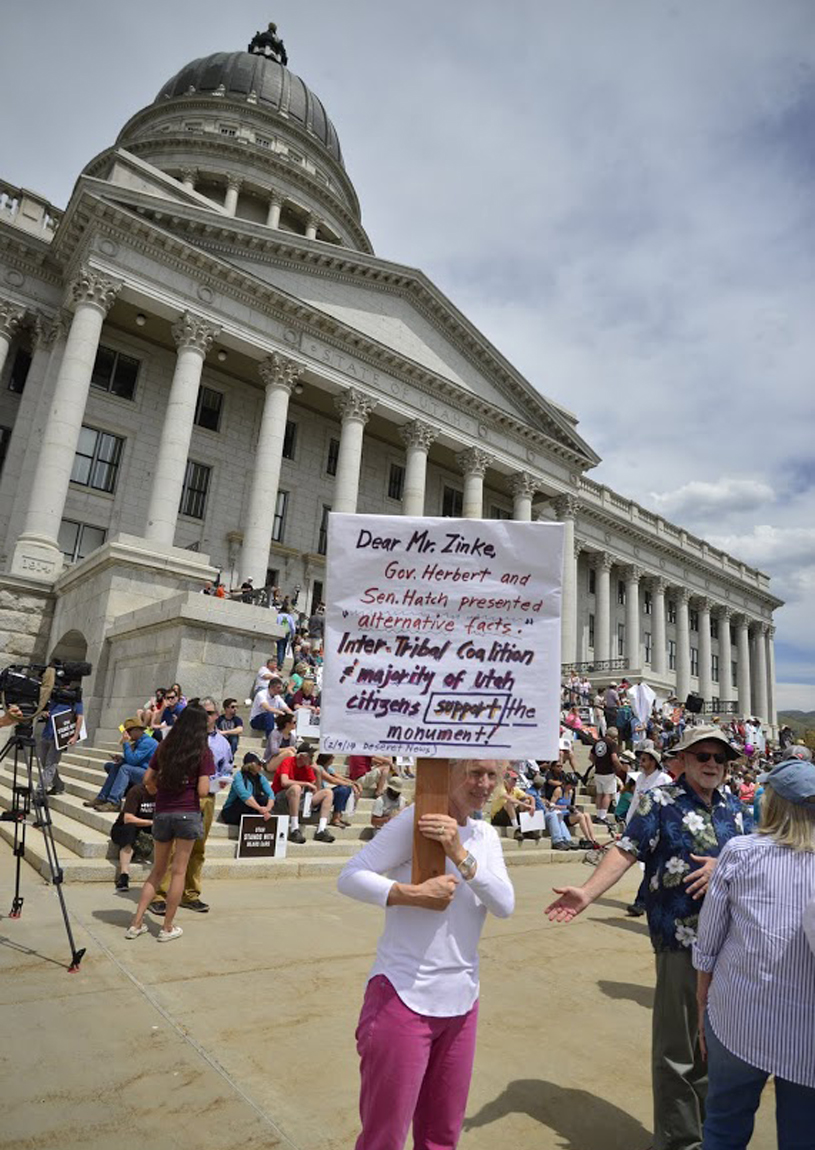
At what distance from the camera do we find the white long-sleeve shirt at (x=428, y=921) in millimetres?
2240

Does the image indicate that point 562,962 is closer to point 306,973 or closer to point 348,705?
point 306,973

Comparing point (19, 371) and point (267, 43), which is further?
point (267, 43)

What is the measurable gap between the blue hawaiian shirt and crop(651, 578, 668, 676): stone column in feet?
155

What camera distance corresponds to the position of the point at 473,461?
3353 cm

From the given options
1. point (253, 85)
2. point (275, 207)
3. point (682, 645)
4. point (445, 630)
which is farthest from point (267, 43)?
point (445, 630)

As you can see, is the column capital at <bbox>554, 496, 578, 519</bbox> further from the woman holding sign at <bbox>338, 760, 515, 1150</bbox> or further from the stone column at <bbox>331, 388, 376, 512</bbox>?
the woman holding sign at <bbox>338, 760, 515, 1150</bbox>

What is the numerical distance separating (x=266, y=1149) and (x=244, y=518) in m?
28.3

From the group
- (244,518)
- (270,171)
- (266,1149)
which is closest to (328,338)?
(244,518)

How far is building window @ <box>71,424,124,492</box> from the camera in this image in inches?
1048

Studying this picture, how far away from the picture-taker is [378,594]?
2676 mm

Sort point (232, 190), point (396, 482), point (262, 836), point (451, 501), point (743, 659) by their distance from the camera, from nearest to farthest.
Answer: point (262, 836) < point (396, 482) < point (451, 501) < point (232, 190) < point (743, 659)

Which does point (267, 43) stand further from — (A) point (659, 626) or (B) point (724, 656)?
(B) point (724, 656)

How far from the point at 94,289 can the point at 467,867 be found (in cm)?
2571

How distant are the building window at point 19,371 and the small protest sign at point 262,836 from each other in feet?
78.9
